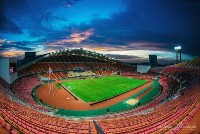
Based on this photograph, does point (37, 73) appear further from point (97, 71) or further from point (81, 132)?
point (81, 132)

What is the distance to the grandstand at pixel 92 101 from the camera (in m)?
11.1

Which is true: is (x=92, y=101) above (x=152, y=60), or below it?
below

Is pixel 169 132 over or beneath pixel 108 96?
over

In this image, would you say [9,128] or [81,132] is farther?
[81,132]

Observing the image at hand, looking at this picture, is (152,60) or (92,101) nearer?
(92,101)

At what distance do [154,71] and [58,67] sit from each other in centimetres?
3567

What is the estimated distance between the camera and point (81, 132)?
10.8 metres

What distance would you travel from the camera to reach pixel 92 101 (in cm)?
2920

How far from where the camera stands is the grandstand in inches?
438

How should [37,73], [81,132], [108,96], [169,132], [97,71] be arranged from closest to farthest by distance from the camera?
[169,132]
[81,132]
[108,96]
[37,73]
[97,71]

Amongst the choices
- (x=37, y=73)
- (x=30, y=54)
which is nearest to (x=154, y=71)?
(x=37, y=73)

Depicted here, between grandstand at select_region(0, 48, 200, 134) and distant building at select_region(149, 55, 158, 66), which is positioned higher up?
distant building at select_region(149, 55, 158, 66)

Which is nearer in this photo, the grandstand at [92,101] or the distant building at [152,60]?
the grandstand at [92,101]

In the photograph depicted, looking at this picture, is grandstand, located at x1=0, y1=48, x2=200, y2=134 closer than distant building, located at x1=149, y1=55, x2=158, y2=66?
Yes
